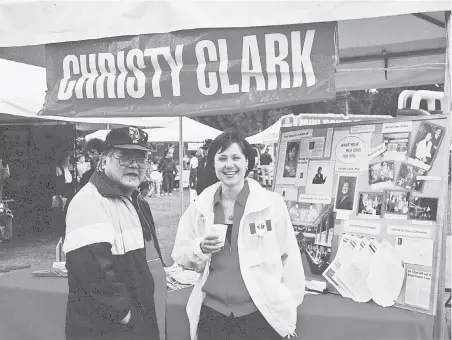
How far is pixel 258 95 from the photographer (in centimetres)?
307

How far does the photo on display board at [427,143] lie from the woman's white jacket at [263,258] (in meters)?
0.98

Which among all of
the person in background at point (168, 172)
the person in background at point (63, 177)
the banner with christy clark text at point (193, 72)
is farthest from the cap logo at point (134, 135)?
the person in background at point (168, 172)

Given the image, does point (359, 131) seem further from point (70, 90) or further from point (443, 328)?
point (70, 90)

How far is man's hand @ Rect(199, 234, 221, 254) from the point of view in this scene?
2.52 metres

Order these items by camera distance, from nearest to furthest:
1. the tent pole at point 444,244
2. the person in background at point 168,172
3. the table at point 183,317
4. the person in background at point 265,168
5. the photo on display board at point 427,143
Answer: the tent pole at point 444,244 → the table at point 183,317 → the photo on display board at point 427,143 → the person in background at point 168,172 → the person in background at point 265,168

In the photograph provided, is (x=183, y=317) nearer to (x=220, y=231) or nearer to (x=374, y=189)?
(x=220, y=231)

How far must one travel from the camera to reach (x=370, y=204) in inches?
129

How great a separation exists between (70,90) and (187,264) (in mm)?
1538

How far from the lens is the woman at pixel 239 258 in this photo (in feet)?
8.58

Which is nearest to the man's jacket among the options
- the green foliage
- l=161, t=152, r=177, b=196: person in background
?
the green foliage

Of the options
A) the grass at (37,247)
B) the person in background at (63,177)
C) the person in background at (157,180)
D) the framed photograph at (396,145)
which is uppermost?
the framed photograph at (396,145)

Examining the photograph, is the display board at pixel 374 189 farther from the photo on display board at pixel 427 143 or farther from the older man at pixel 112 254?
the older man at pixel 112 254

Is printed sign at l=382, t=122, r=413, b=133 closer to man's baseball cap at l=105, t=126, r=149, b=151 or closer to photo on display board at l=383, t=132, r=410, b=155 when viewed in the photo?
photo on display board at l=383, t=132, r=410, b=155

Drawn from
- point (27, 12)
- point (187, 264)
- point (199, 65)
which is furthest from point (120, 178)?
point (27, 12)
